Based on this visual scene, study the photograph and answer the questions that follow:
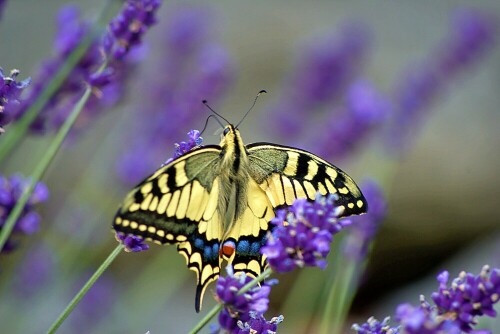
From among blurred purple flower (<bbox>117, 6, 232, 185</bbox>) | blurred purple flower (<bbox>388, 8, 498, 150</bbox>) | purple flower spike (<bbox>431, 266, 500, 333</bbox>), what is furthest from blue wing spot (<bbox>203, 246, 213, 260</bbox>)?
blurred purple flower (<bbox>388, 8, 498, 150</bbox>)

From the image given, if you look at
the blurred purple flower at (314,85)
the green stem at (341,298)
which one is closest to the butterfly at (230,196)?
the green stem at (341,298)

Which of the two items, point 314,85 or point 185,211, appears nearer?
point 185,211

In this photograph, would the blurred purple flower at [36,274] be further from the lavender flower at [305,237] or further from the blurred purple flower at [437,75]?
the lavender flower at [305,237]

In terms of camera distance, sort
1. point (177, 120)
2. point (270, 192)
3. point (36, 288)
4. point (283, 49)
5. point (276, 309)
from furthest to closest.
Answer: point (283, 49)
point (276, 309)
point (177, 120)
point (36, 288)
point (270, 192)

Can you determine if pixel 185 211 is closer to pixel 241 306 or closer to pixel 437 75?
pixel 241 306

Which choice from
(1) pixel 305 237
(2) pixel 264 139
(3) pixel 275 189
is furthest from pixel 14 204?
(2) pixel 264 139

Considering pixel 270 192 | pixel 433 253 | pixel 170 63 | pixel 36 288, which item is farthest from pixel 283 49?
pixel 270 192

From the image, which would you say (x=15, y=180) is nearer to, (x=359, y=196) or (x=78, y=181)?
(x=359, y=196)
